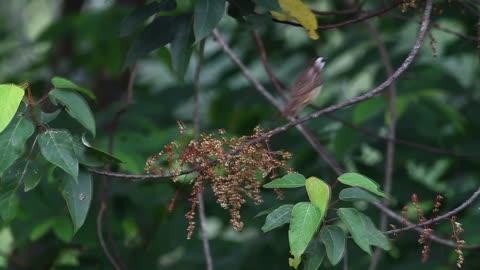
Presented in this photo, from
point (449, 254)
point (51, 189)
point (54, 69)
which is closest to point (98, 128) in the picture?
point (51, 189)

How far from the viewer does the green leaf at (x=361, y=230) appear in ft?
5.65

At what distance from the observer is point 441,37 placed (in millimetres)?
4902

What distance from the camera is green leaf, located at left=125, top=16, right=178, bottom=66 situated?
7.73 ft

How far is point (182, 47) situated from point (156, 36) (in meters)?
0.08

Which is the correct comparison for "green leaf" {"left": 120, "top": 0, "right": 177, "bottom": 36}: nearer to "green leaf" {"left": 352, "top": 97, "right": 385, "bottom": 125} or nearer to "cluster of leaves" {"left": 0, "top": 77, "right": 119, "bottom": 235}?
"cluster of leaves" {"left": 0, "top": 77, "right": 119, "bottom": 235}

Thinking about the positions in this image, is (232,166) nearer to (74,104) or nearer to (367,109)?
(74,104)

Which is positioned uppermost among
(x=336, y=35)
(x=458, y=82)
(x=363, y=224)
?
(x=363, y=224)

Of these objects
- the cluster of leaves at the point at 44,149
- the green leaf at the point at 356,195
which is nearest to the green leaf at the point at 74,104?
the cluster of leaves at the point at 44,149

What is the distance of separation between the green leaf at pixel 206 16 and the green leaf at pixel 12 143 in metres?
0.46

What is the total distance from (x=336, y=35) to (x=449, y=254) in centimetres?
204

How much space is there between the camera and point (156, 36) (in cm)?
236

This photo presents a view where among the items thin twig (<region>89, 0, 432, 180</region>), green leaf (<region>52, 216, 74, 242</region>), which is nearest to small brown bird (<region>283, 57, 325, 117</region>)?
thin twig (<region>89, 0, 432, 180</region>)

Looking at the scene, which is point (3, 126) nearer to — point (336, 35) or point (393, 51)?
point (393, 51)

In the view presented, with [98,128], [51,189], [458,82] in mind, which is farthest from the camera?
[458,82]
